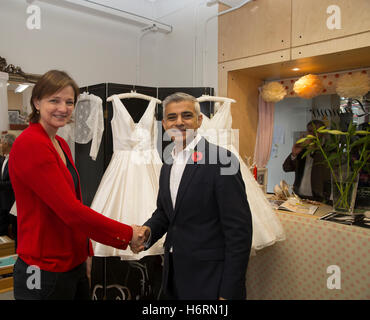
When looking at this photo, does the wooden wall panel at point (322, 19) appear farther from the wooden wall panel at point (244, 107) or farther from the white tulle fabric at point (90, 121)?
the white tulle fabric at point (90, 121)

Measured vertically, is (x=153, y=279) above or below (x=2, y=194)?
below

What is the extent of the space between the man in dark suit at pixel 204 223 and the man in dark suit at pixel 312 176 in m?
1.35

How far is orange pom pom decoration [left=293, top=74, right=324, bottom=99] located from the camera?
2.63 meters

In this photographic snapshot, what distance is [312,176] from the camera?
257cm

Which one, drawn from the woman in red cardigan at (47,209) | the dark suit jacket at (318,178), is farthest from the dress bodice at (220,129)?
the woman in red cardigan at (47,209)

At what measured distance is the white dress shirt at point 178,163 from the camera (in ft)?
4.36

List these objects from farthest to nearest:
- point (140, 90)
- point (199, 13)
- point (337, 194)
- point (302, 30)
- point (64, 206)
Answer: point (199, 13)
point (140, 90)
point (302, 30)
point (337, 194)
point (64, 206)

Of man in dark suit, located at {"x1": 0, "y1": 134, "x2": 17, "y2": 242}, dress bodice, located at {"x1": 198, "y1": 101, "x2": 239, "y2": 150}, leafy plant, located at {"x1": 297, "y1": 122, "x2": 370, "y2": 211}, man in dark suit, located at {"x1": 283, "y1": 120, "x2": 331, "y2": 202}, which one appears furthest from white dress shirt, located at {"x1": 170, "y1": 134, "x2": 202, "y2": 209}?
man in dark suit, located at {"x1": 0, "y1": 134, "x2": 17, "y2": 242}

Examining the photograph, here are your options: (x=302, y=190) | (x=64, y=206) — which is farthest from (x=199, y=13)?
(x=64, y=206)

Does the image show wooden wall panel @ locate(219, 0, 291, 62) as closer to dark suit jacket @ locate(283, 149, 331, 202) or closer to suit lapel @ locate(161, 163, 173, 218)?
dark suit jacket @ locate(283, 149, 331, 202)

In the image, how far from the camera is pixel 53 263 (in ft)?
3.85

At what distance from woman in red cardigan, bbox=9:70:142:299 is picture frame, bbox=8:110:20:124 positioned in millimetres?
1900
